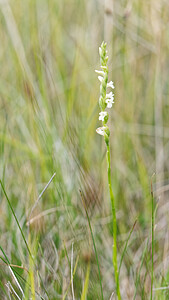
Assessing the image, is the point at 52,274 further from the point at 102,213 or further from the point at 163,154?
the point at 163,154

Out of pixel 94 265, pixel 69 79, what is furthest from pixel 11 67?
pixel 94 265

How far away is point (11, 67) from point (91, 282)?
1521 mm

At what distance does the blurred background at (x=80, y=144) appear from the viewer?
141 centimetres

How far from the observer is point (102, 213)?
1722 millimetres

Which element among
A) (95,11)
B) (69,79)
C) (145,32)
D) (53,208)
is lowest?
(53,208)

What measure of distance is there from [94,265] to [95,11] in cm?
182

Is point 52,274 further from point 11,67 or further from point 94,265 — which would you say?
point 11,67

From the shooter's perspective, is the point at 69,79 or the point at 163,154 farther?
the point at 69,79

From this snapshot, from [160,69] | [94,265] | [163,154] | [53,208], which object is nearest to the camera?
[94,265]

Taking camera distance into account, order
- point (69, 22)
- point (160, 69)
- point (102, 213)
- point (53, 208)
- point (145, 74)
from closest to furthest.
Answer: point (53, 208) < point (102, 213) < point (160, 69) < point (145, 74) < point (69, 22)

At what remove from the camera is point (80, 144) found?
6.01 feet

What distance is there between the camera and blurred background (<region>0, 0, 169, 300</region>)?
55.4 inches

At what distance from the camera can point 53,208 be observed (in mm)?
1566

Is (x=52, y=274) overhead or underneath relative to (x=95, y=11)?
underneath
